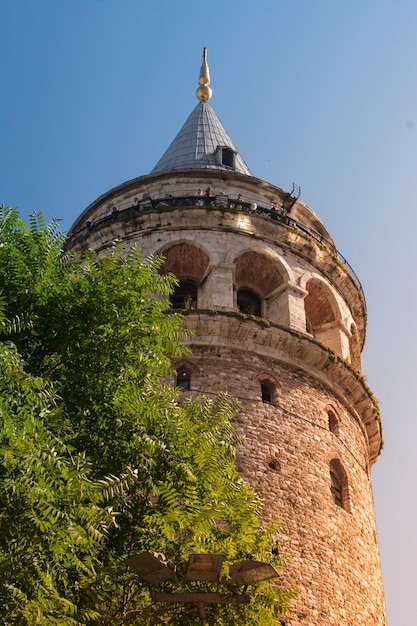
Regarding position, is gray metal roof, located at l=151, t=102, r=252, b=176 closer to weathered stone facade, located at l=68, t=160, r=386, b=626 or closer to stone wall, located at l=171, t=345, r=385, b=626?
weathered stone facade, located at l=68, t=160, r=386, b=626

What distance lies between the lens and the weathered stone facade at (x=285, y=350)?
14442 millimetres

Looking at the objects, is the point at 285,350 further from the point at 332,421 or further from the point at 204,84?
the point at 204,84

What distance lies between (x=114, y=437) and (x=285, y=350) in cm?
839

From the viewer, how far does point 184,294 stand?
63.5ft

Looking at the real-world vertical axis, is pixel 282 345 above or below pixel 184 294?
below

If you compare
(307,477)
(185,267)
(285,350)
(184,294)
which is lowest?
(307,477)

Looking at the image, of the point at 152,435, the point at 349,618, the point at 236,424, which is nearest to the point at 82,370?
the point at 152,435

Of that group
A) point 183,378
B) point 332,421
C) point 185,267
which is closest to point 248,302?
point 185,267

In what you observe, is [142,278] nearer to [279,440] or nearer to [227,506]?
[227,506]

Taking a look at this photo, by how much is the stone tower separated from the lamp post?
19.0 feet

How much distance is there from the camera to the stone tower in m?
14.5

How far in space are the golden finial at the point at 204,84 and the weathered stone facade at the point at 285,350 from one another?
32.8ft

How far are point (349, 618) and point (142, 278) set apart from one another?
7.47 metres

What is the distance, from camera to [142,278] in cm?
992
